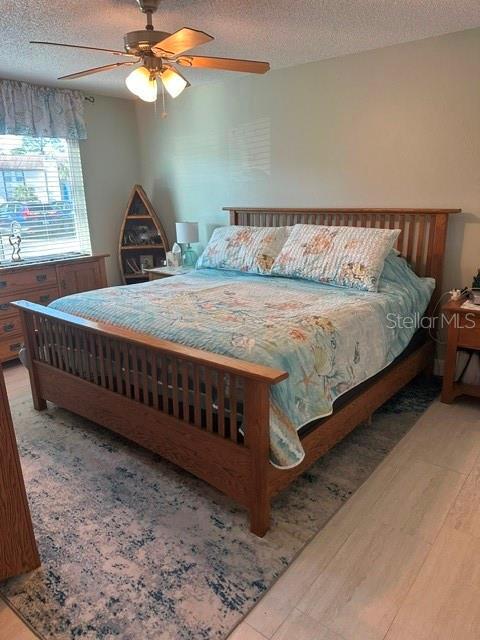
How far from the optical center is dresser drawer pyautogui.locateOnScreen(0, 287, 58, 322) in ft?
12.0

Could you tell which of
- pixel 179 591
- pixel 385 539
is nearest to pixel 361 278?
pixel 385 539

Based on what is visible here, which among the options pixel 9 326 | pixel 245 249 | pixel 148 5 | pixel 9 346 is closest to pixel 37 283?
pixel 9 326

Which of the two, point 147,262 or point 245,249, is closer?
point 245,249

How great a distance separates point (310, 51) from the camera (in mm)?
3150

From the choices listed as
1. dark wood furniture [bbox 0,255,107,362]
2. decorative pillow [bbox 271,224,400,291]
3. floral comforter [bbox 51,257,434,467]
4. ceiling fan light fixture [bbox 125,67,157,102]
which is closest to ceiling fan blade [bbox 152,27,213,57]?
ceiling fan light fixture [bbox 125,67,157,102]

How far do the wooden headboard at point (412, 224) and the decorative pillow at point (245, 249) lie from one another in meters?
0.39

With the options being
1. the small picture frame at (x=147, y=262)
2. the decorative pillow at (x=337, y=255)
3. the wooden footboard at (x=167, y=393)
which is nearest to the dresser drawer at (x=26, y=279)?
the small picture frame at (x=147, y=262)

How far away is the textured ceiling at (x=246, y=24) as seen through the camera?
91.3 inches

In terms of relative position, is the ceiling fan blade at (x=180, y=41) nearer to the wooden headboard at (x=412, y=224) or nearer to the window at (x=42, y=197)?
the wooden headboard at (x=412, y=224)

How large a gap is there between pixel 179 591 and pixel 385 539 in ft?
2.72

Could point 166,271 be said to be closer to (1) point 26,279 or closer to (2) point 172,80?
(1) point 26,279

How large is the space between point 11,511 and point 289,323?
1354mm

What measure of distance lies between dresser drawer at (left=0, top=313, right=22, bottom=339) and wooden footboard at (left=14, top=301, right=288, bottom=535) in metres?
0.99

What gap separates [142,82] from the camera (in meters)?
2.26
